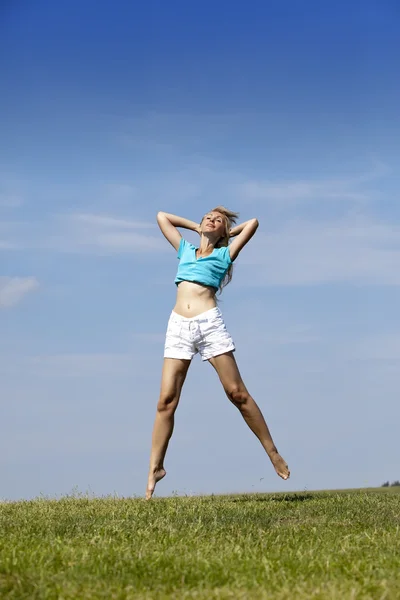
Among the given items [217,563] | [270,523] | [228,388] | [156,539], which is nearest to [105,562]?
[217,563]

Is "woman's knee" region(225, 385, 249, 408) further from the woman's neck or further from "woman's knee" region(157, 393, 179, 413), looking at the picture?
the woman's neck

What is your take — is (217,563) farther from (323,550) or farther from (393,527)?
(393,527)

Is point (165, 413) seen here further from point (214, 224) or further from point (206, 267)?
point (214, 224)

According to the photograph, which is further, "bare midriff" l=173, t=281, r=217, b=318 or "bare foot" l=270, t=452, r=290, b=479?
"bare foot" l=270, t=452, r=290, b=479

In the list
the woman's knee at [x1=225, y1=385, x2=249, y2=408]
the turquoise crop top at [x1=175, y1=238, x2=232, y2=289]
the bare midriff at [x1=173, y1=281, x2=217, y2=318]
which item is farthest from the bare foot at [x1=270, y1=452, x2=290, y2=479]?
the turquoise crop top at [x1=175, y1=238, x2=232, y2=289]

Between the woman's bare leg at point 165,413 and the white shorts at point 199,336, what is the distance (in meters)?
0.16

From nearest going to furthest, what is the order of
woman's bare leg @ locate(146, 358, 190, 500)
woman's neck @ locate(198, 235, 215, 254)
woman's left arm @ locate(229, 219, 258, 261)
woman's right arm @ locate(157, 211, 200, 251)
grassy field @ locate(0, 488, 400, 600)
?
grassy field @ locate(0, 488, 400, 600)
woman's bare leg @ locate(146, 358, 190, 500)
woman's left arm @ locate(229, 219, 258, 261)
woman's neck @ locate(198, 235, 215, 254)
woman's right arm @ locate(157, 211, 200, 251)

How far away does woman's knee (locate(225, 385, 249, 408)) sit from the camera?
414 inches

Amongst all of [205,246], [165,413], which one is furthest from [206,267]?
[165,413]

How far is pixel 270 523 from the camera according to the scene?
8781 mm

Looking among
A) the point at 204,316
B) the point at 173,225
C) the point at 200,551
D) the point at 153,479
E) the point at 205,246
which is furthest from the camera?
the point at 173,225

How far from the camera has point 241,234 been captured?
1105cm

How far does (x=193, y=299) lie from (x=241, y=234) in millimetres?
1184

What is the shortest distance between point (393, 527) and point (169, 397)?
3.40m
